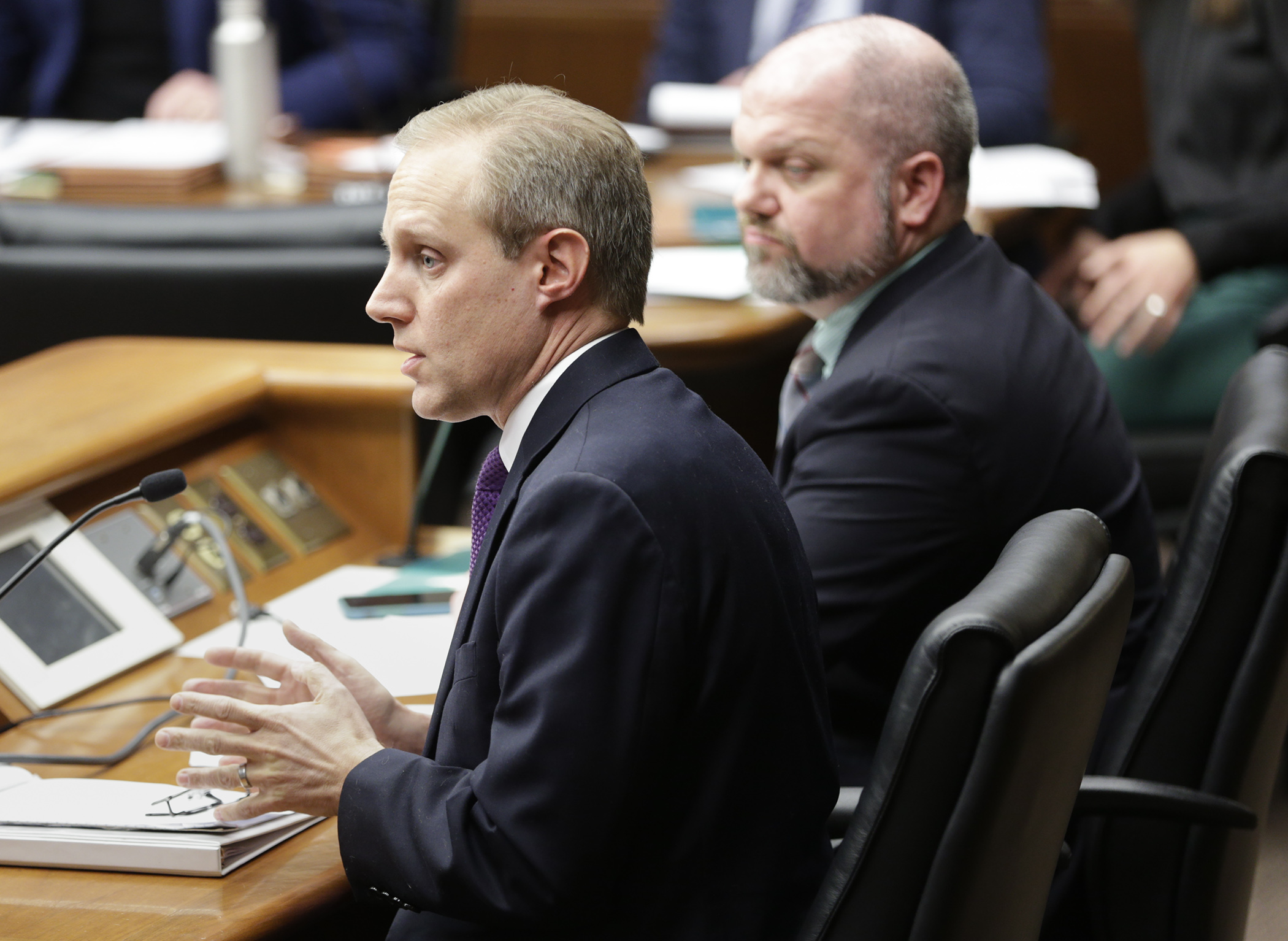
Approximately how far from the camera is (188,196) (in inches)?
121

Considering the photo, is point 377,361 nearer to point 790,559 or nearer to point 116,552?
point 116,552

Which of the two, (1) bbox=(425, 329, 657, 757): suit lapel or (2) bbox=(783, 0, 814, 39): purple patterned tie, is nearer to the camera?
(1) bbox=(425, 329, 657, 757): suit lapel

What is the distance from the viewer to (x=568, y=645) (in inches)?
37.5

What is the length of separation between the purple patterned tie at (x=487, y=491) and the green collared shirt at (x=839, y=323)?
637 millimetres

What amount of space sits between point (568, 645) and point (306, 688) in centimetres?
32

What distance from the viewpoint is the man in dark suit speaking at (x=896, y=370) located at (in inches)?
60.4

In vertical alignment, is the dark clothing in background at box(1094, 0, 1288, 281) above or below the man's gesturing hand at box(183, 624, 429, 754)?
above

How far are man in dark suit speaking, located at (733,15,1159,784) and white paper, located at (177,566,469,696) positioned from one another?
1.32 feet

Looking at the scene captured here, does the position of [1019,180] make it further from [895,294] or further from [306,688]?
[306,688]

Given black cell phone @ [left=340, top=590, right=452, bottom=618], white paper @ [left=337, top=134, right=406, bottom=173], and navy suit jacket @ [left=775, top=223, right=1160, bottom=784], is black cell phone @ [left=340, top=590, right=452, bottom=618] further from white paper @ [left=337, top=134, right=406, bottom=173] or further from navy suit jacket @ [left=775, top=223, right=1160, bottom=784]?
white paper @ [left=337, top=134, right=406, bottom=173]

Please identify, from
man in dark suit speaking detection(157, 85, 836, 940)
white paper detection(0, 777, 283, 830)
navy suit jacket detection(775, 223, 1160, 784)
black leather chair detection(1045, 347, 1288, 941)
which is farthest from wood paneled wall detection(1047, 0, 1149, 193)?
white paper detection(0, 777, 283, 830)

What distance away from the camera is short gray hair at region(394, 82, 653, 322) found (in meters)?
1.07

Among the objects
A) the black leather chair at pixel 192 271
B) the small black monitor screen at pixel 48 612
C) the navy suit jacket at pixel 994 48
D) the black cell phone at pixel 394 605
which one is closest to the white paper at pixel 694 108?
the navy suit jacket at pixel 994 48

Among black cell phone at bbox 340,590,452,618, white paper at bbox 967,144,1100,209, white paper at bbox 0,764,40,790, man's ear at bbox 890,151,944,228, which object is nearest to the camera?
white paper at bbox 0,764,40,790
